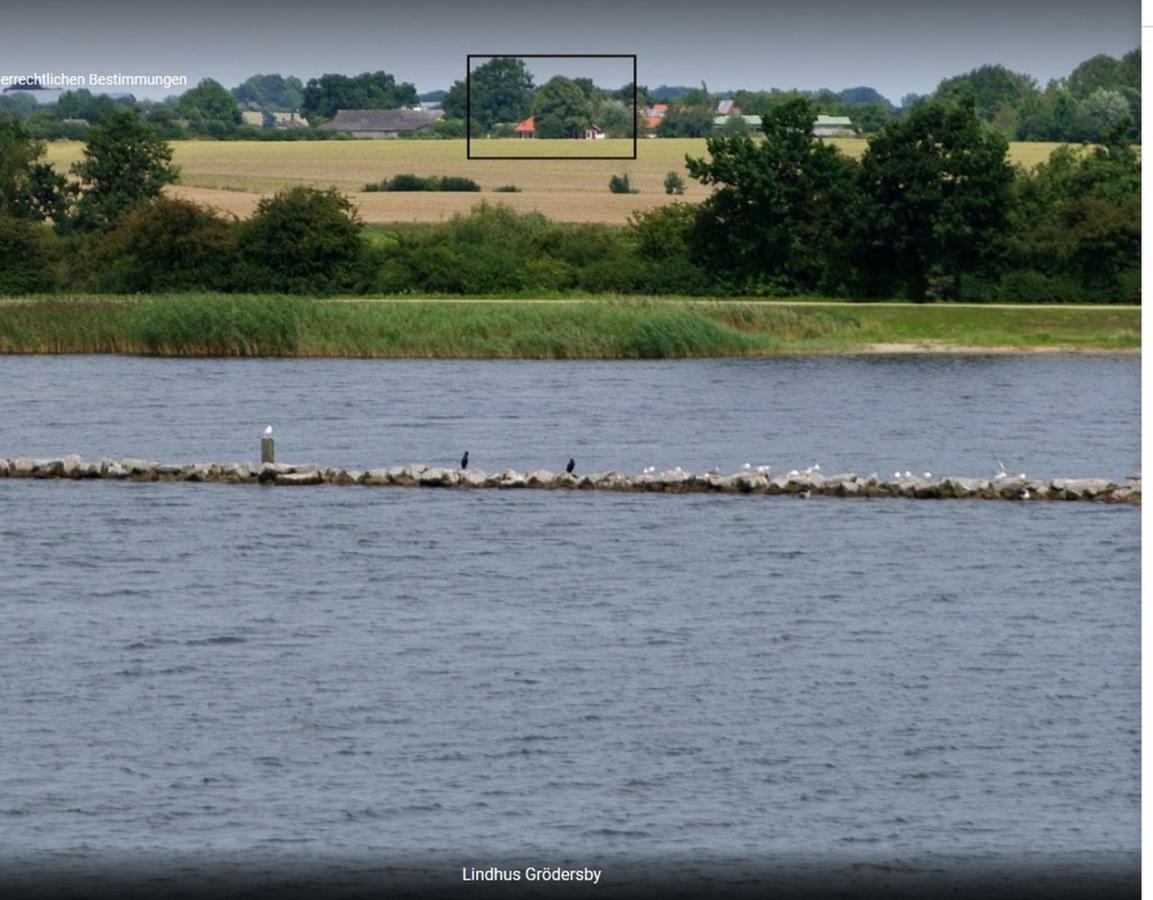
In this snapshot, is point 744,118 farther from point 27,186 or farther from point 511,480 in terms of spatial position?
point 511,480

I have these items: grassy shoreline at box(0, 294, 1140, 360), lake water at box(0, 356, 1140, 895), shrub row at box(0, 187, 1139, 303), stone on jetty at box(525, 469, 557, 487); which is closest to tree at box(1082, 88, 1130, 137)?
shrub row at box(0, 187, 1139, 303)

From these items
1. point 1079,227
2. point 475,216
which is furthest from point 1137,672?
point 475,216

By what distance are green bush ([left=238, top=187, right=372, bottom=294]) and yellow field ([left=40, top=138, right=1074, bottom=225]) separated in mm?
13964

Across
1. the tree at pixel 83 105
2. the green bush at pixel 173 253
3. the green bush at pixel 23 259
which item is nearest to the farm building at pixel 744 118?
the tree at pixel 83 105

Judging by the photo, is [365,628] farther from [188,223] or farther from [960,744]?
[188,223]

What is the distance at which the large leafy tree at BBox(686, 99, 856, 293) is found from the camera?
8169 centimetres

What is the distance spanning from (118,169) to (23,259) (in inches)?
582

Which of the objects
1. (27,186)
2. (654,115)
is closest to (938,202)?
(27,186)

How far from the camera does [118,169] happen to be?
95.1 metres

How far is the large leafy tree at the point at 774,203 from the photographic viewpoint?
81.7 metres

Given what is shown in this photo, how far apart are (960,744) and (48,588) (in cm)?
1472

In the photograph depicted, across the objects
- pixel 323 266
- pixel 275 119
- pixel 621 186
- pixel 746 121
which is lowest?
pixel 323 266

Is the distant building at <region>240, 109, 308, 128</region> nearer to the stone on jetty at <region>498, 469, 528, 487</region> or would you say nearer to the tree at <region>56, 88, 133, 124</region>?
the tree at <region>56, 88, 133, 124</region>

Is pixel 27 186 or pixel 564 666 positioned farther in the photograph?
pixel 27 186
